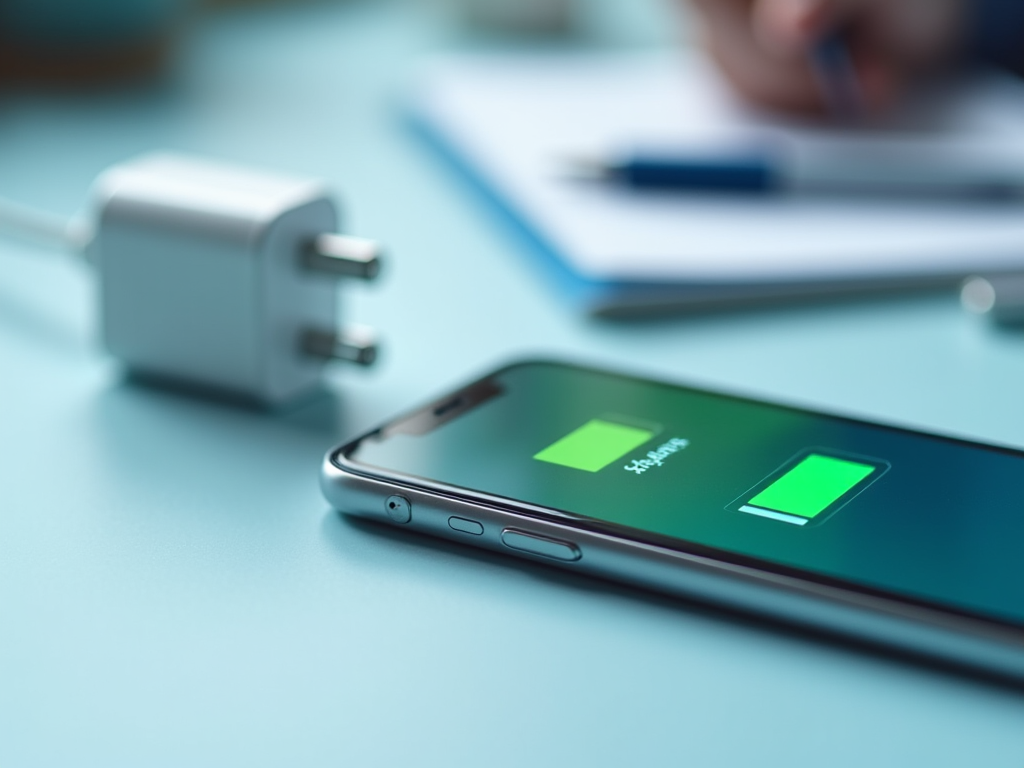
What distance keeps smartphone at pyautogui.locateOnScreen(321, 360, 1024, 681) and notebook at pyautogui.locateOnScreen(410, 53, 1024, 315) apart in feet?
0.49

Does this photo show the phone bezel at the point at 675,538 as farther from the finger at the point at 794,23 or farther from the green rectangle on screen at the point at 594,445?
the finger at the point at 794,23

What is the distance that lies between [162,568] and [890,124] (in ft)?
1.93

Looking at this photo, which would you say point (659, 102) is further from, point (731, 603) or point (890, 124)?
point (731, 603)

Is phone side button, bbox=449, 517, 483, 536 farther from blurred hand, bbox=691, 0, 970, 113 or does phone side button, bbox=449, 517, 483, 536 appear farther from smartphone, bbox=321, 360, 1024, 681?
blurred hand, bbox=691, 0, 970, 113

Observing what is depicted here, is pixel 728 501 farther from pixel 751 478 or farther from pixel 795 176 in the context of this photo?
pixel 795 176

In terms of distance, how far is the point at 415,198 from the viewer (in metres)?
0.70

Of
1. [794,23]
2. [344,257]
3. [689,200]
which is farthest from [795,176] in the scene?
[344,257]

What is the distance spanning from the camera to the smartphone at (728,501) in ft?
1.01

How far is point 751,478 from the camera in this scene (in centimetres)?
36

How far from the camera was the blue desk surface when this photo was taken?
0.29 metres

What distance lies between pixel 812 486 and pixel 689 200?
0.32 meters

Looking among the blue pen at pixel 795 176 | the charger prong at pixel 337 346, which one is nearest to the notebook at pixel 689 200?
the blue pen at pixel 795 176

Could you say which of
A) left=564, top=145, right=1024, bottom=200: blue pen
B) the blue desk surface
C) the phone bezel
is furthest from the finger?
the phone bezel

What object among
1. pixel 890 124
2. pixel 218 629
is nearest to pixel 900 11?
A: pixel 890 124
